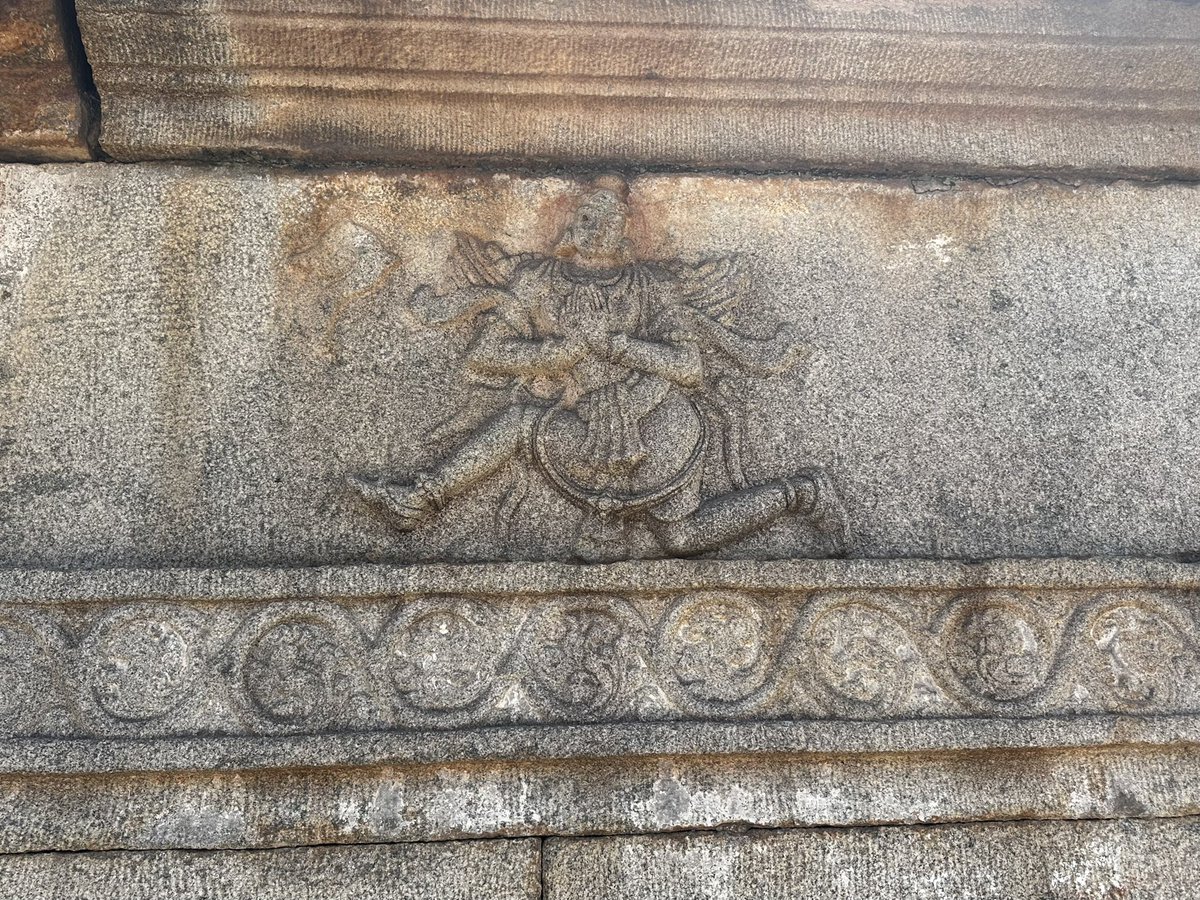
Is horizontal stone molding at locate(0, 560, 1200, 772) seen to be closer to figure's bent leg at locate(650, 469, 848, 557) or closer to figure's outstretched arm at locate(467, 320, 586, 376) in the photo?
figure's bent leg at locate(650, 469, 848, 557)

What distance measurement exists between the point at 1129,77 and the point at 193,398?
2.94 meters

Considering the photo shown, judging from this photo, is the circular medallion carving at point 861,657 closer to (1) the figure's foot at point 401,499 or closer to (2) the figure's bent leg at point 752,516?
(2) the figure's bent leg at point 752,516

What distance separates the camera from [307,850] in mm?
2418

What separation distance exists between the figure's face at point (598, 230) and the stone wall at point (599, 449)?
15 millimetres

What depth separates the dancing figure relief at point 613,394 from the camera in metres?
2.73

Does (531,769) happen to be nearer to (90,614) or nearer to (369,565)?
(369,565)

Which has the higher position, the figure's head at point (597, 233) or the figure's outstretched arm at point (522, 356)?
the figure's head at point (597, 233)

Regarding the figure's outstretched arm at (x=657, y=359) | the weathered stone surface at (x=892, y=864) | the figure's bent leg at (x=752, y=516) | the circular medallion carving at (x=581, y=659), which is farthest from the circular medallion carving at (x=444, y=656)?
the figure's outstretched arm at (x=657, y=359)

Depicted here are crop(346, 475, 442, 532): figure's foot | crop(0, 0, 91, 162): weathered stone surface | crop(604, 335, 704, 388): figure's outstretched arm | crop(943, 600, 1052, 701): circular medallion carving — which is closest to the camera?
crop(943, 600, 1052, 701): circular medallion carving

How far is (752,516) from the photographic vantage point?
8.91 ft

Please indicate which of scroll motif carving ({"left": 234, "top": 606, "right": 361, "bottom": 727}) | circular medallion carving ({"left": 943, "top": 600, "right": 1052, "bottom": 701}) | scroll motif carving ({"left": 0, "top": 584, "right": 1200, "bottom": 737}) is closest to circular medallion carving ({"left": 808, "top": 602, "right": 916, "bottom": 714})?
scroll motif carving ({"left": 0, "top": 584, "right": 1200, "bottom": 737})

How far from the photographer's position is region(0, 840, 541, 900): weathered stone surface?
236cm

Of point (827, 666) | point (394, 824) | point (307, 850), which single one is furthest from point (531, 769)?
point (827, 666)

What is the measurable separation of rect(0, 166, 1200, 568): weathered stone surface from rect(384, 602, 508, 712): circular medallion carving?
7.7 inches
